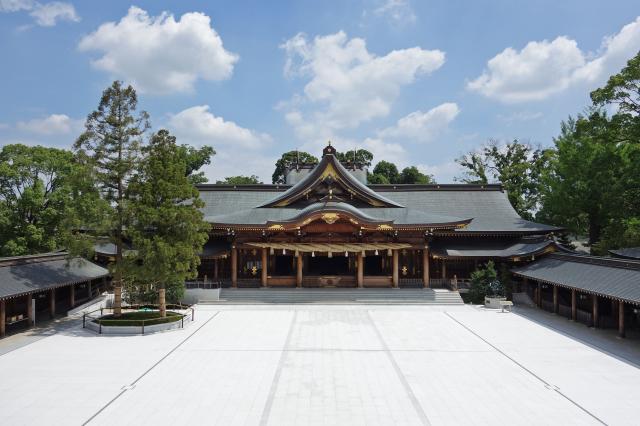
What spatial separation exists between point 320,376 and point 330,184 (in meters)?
18.9

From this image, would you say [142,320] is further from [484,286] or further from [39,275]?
[484,286]

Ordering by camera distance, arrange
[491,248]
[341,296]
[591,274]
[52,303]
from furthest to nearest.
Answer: [491,248]
[341,296]
[52,303]
[591,274]

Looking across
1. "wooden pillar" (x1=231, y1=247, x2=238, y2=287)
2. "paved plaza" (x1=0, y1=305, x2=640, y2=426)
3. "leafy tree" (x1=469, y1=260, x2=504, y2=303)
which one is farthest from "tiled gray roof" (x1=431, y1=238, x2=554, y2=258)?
"wooden pillar" (x1=231, y1=247, x2=238, y2=287)

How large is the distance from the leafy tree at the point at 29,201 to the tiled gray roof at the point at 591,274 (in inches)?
1289

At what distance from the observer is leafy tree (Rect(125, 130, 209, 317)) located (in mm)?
19219

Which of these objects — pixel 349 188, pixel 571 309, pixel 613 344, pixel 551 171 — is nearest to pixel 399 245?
pixel 349 188

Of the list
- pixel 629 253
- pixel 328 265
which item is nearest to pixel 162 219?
pixel 328 265

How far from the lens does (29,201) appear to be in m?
31.4

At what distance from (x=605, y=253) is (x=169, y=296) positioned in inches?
1220

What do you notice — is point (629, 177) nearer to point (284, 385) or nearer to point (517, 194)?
point (517, 194)

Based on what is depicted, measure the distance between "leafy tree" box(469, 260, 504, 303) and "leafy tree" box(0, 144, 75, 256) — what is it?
29442mm

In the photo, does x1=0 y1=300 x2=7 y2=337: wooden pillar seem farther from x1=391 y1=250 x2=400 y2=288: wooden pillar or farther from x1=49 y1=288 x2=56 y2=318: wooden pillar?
x1=391 y1=250 x2=400 y2=288: wooden pillar

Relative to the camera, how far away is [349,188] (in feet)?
102

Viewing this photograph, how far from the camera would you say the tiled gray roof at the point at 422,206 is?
29.8 m
